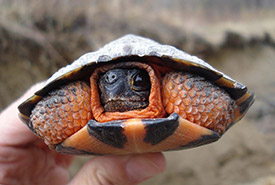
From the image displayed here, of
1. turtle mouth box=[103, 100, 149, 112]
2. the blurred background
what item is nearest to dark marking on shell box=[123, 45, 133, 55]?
turtle mouth box=[103, 100, 149, 112]

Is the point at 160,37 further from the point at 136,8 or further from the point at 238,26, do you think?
the point at 238,26

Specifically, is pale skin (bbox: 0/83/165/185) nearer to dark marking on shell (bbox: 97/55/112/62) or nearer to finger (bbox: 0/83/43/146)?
finger (bbox: 0/83/43/146)

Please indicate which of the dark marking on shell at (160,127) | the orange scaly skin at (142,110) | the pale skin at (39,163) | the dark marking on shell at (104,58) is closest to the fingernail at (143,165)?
the pale skin at (39,163)

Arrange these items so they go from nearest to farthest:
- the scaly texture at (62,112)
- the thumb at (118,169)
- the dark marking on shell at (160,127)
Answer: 1. the dark marking on shell at (160,127)
2. the scaly texture at (62,112)
3. the thumb at (118,169)

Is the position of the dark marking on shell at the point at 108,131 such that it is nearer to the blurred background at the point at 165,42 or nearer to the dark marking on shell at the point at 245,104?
the dark marking on shell at the point at 245,104

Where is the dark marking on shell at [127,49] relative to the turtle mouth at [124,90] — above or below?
above

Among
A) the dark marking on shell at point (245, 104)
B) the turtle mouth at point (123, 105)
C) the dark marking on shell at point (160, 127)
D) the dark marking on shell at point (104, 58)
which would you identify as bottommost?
the dark marking on shell at point (245, 104)
